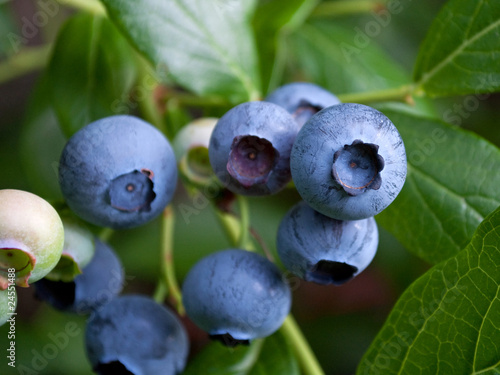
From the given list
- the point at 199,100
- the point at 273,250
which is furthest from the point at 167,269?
the point at 273,250

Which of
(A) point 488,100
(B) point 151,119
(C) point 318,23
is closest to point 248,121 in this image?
(B) point 151,119

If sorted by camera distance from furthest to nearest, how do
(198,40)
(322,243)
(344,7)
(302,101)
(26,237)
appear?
(344,7), (198,40), (302,101), (322,243), (26,237)

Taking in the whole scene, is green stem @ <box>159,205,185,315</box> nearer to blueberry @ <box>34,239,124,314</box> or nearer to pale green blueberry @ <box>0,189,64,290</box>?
blueberry @ <box>34,239,124,314</box>

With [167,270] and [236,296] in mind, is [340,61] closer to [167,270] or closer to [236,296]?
[167,270]

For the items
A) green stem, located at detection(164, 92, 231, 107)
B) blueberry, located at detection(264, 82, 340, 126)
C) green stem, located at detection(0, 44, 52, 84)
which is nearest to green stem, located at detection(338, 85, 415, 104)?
blueberry, located at detection(264, 82, 340, 126)

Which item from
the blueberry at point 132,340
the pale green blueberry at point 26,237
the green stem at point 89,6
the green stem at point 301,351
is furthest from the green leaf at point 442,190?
the green stem at point 89,6

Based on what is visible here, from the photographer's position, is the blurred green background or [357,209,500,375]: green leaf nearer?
[357,209,500,375]: green leaf

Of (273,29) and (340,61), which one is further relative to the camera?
(340,61)

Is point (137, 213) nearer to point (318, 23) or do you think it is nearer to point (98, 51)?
point (98, 51)
